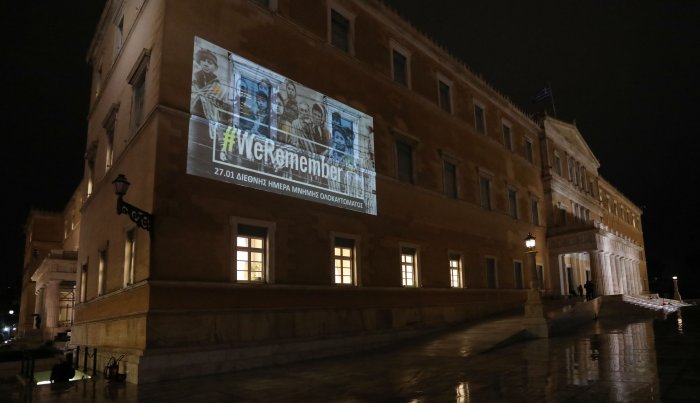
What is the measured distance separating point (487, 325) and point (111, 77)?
17.9 metres

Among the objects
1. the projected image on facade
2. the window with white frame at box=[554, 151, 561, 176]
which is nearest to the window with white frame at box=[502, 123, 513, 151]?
the window with white frame at box=[554, 151, 561, 176]

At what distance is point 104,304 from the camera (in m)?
15.7

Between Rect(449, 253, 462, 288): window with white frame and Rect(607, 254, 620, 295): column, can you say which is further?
Rect(607, 254, 620, 295): column

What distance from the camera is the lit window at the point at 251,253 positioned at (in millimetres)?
14172

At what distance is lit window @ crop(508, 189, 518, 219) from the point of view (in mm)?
29603

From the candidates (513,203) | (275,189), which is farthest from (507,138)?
(275,189)

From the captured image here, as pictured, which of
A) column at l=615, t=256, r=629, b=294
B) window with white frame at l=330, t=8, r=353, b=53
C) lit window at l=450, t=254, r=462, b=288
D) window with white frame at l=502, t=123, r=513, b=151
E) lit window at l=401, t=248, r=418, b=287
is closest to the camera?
window with white frame at l=330, t=8, r=353, b=53

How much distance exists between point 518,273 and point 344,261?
15.1 m

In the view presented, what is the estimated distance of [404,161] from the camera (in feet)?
71.4

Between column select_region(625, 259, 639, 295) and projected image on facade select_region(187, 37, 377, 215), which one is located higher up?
projected image on facade select_region(187, 37, 377, 215)

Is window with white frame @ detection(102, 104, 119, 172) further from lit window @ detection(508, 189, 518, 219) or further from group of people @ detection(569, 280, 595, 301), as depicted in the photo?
group of people @ detection(569, 280, 595, 301)

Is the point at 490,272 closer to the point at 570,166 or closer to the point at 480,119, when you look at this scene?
the point at 480,119

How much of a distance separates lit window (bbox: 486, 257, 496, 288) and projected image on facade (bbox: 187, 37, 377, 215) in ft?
32.1

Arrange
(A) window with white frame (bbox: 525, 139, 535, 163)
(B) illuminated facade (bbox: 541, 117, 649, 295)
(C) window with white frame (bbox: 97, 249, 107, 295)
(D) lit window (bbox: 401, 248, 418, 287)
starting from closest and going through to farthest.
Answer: (C) window with white frame (bbox: 97, 249, 107, 295), (D) lit window (bbox: 401, 248, 418, 287), (B) illuminated facade (bbox: 541, 117, 649, 295), (A) window with white frame (bbox: 525, 139, 535, 163)
